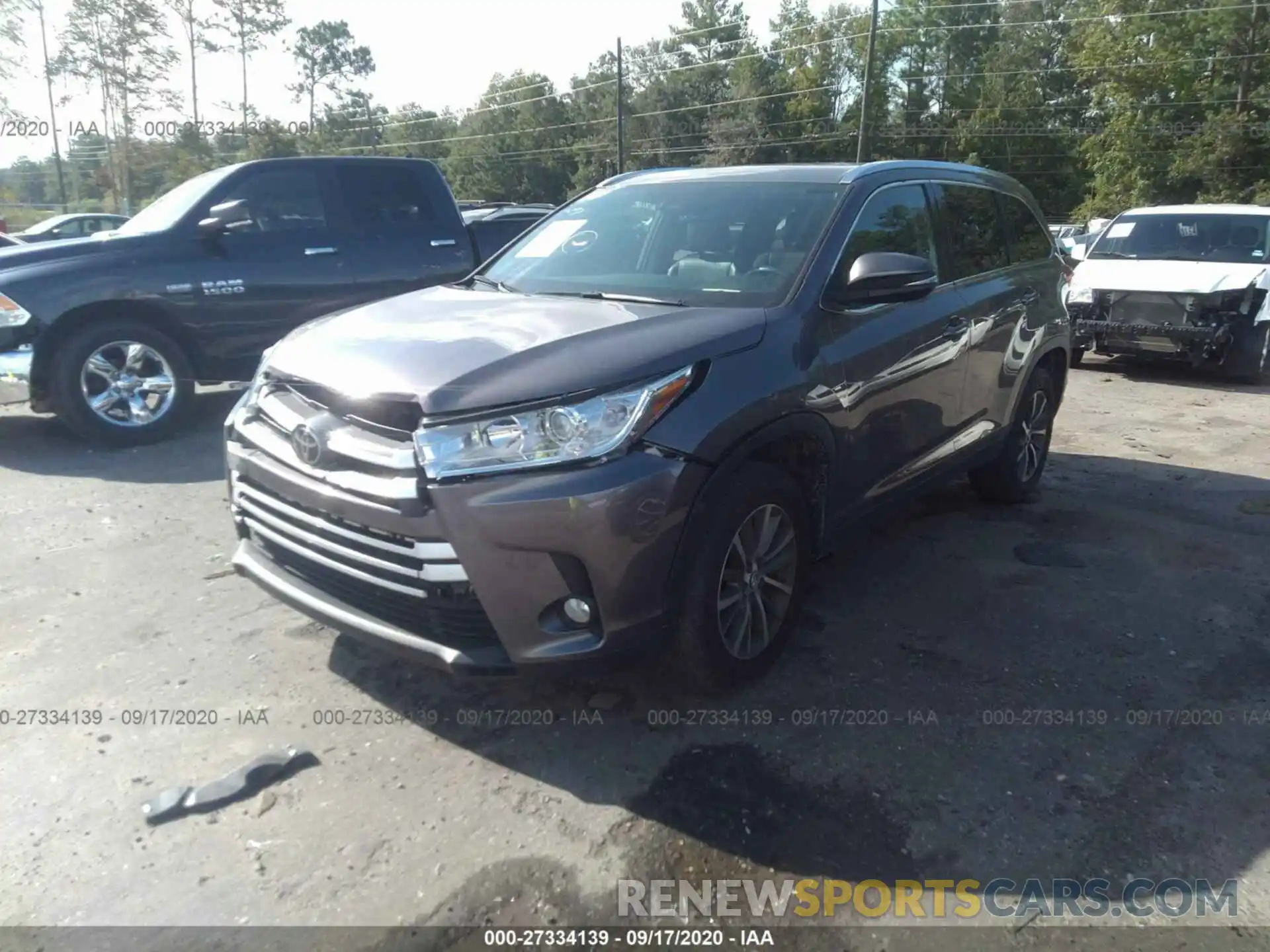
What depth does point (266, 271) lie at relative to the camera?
7.07 m

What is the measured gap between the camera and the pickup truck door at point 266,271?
22.5ft

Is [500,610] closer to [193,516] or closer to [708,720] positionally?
[708,720]

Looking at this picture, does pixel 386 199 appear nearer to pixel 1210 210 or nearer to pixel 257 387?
pixel 257 387

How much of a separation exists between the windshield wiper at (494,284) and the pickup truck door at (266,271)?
3204 mm

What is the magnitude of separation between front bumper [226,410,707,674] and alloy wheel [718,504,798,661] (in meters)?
0.35

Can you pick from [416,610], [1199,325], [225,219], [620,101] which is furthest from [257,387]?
[620,101]

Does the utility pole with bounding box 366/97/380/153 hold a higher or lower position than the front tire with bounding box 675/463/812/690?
higher

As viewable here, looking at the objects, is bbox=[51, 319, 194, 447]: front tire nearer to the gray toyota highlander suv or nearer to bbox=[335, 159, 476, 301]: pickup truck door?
bbox=[335, 159, 476, 301]: pickup truck door

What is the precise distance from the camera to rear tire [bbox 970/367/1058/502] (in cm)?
546

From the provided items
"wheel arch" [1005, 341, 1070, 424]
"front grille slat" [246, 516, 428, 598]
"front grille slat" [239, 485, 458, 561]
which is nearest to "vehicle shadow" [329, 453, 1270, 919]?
"front grille slat" [246, 516, 428, 598]

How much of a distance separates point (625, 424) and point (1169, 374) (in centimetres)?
976

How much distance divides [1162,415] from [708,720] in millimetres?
6758

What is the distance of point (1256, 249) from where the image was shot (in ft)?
33.5

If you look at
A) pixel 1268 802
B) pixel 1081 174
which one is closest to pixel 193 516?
pixel 1268 802
